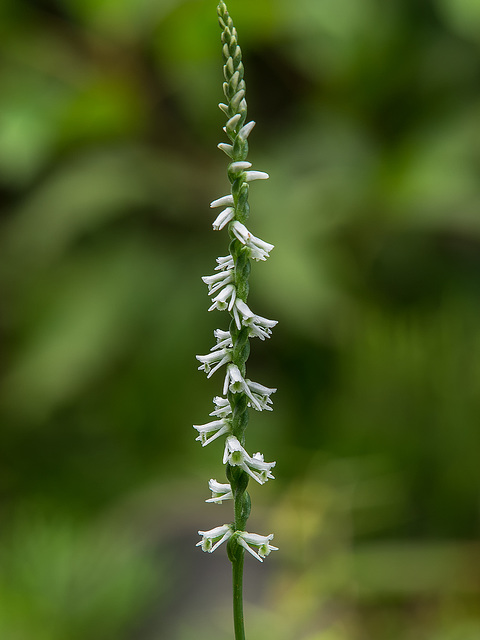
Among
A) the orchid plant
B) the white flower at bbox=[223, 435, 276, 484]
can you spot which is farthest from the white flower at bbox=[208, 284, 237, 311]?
the white flower at bbox=[223, 435, 276, 484]

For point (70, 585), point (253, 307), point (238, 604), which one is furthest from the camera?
point (253, 307)

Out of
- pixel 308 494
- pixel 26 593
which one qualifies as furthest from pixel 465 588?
pixel 26 593

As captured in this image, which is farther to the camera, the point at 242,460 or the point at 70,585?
the point at 70,585

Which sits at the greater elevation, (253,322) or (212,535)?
(253,322)

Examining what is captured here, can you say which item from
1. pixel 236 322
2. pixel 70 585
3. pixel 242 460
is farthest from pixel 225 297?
pixel 70 585

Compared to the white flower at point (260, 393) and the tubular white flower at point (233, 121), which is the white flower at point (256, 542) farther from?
the tubular white flower at point (233, 121)

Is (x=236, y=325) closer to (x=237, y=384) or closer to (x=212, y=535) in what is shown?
(x=237, y=384)
